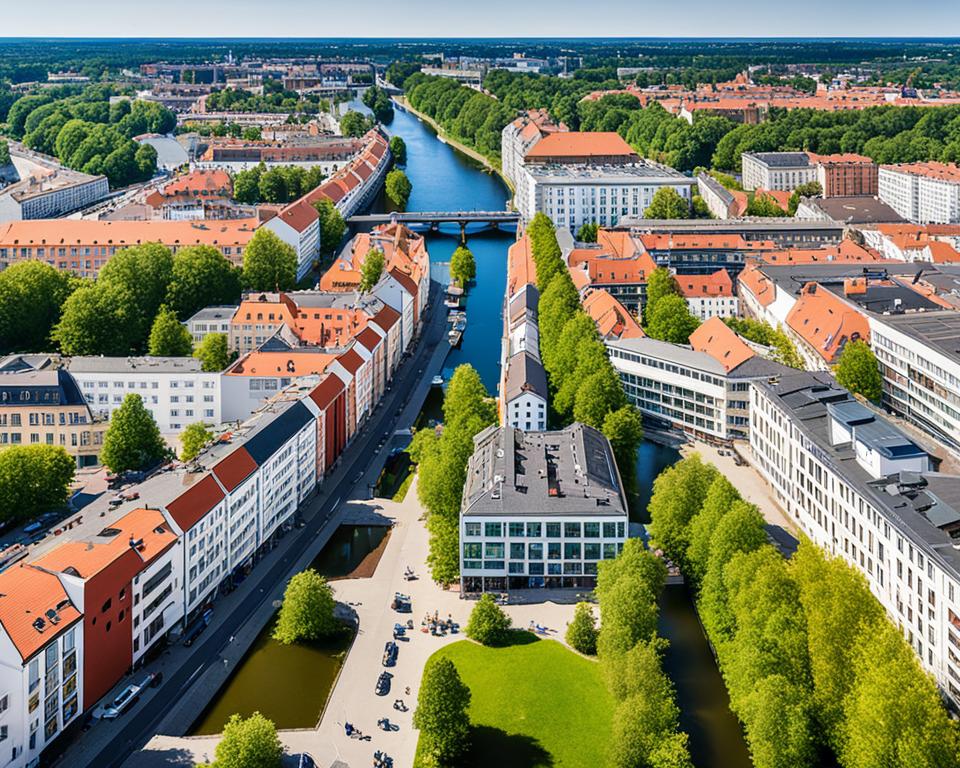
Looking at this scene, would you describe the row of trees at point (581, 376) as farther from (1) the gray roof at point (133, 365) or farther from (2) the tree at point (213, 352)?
(1) the gray roof at point (133, 365)

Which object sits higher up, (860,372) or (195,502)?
(860,372)

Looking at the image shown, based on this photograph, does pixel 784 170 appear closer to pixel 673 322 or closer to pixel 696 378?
pixel 673 322

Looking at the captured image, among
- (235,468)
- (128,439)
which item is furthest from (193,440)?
(235,468)

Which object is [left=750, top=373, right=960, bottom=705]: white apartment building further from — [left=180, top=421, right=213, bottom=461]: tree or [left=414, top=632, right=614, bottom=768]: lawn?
[left=180, top=421, right=213, bottom=461]: tree

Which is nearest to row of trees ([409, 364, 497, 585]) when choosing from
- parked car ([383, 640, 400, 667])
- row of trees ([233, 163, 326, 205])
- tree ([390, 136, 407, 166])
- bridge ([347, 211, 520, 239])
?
parked car ([383, 640, 400, 667])

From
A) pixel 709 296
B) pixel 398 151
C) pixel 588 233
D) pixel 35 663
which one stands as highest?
pixel 398 151

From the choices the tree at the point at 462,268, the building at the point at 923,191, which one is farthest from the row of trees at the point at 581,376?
the building at the point at 923,191
